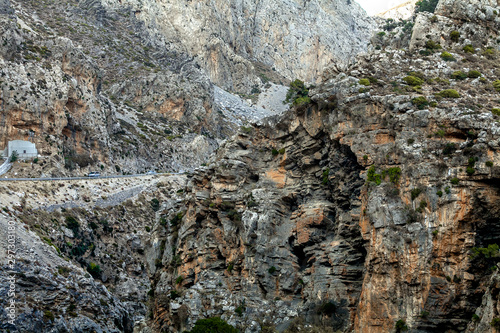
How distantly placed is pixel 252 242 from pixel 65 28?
125 meters

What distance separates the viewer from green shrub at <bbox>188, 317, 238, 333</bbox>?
1950 inches

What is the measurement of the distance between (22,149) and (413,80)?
219ft

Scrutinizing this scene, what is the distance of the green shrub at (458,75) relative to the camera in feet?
172

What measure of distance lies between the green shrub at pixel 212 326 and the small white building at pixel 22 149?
5583 cm

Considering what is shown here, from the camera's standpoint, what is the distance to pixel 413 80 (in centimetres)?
5206

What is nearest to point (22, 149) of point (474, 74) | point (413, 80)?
point (413, 80)

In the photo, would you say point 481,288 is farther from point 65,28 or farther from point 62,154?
point 65,28

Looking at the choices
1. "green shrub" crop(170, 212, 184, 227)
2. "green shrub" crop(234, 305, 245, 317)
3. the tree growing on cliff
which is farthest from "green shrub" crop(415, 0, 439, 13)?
the tree growing on cliff

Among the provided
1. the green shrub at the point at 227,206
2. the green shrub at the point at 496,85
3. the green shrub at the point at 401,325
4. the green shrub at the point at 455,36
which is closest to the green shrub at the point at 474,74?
the green shrub at the point at 496,85

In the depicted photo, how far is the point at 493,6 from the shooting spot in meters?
61.0

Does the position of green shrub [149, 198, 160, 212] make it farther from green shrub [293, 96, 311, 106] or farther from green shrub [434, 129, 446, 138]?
green shrub [434, 129, 446, 138]

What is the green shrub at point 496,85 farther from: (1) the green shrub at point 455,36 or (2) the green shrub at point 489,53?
(1) the green shrub at point 455,36

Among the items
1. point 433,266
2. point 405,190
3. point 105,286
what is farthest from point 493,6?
point 105,286

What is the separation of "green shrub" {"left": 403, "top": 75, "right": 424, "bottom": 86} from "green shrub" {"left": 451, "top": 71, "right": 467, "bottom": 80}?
3.08 m
